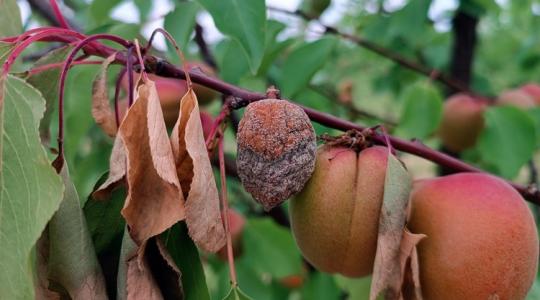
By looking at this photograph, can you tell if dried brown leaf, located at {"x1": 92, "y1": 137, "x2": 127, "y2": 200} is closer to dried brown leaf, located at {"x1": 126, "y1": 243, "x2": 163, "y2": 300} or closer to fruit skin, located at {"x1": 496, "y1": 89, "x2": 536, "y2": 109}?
dried brown leaf, located at {"x1": 126, "y1": 243, "x2": 163, "y2": 300}

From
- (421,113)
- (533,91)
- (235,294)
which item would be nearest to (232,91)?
(235,294)

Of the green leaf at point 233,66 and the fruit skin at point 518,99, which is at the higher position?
the green leaf at point 233,66

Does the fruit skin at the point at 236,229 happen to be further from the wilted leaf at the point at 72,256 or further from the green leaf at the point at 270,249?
the wilted leaf at the point at 72,256

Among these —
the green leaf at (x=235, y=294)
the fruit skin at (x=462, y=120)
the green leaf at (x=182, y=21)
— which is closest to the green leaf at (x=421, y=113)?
the fruit skin at (x=462, y=120)

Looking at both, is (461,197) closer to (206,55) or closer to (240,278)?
(240,278)

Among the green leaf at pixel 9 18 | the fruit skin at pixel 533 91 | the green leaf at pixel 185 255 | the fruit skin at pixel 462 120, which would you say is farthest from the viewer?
Result: the fruit skin at pixel 533 91

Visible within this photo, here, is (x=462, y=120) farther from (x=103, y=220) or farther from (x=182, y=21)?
(x=103, y=220)
